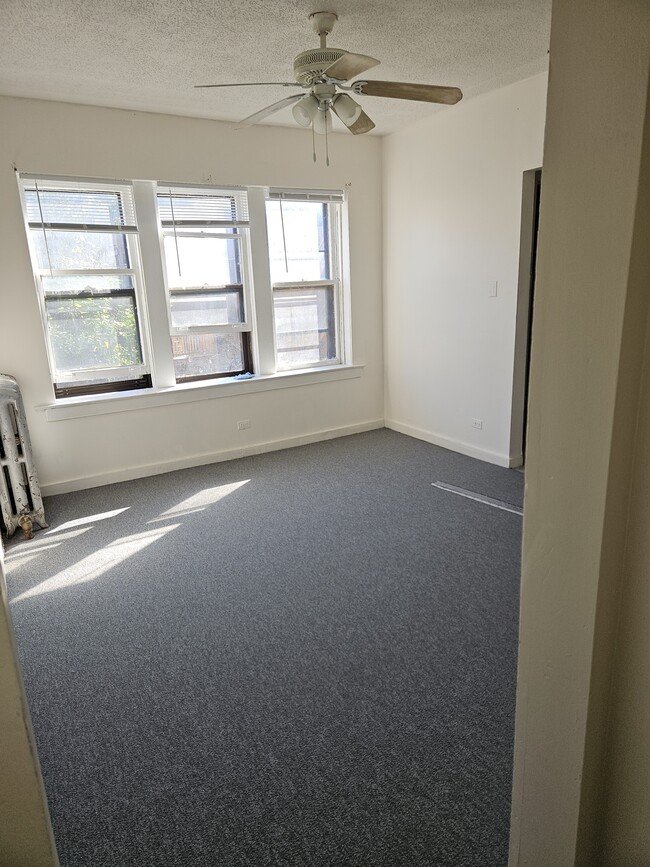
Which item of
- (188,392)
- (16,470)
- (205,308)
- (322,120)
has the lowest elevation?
(16,470)

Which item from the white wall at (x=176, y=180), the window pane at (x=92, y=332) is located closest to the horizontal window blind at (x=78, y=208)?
the white wall at (x=176, y=180)

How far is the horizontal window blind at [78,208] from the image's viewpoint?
155 inches

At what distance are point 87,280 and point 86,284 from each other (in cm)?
3

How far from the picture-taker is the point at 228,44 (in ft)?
9.73

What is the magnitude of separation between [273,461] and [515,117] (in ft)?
10.4

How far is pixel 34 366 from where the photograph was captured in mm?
4031

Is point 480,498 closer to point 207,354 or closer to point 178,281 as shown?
point 207,354

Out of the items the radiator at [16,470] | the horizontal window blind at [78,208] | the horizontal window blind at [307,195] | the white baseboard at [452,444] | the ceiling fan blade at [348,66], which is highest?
the ceiling fan blade at [348,66]

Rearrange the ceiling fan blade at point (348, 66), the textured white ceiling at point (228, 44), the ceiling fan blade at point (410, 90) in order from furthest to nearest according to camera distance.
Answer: the ceiling fan blade at point (410, 90) < the textured white ceiling at point (228, 44) < the ceiling fan blade at point (348, 66)

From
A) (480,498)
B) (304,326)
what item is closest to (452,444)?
(480,498)

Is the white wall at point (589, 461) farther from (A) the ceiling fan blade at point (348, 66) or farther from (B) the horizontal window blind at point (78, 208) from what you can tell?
(B) the horizontal window blind at point (78, 208)

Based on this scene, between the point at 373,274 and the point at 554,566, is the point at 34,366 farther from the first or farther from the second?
the point at 554,566

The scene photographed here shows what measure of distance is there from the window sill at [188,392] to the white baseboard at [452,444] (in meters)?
0.68

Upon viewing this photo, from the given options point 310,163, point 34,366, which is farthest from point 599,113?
point 310,163
